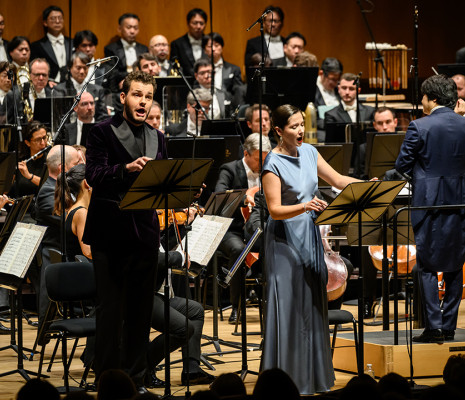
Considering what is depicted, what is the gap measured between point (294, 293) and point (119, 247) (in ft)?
2.92

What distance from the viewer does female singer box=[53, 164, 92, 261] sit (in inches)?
195

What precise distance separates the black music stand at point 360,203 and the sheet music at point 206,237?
1064 mm

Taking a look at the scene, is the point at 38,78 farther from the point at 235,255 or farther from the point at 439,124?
the point at 439,124

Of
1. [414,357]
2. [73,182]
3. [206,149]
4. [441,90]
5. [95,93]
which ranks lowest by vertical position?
[414,357]

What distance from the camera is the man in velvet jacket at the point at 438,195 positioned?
4.79 meters

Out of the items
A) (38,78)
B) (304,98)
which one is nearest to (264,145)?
(304,98)

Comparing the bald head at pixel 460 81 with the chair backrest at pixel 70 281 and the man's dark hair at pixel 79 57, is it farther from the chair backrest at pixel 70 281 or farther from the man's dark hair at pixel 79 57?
the chair backrest at pixel 70 281

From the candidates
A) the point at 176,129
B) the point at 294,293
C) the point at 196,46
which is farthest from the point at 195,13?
the point at 294,293

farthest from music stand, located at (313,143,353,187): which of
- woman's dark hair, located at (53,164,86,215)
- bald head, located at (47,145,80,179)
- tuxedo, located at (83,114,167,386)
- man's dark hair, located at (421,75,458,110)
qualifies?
tuxedo, located at (83,114,167,386)

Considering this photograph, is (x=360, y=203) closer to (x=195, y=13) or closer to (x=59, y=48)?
(x=59, y=48)

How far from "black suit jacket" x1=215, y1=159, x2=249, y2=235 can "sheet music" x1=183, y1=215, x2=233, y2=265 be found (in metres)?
1.43

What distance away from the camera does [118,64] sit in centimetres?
946

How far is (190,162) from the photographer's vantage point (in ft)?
12.4

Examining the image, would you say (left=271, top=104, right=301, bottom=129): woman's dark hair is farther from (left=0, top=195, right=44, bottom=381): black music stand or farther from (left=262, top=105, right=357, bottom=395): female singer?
(left=0, top=195, right=44, bottom=381): black music stand
